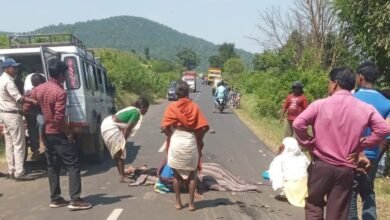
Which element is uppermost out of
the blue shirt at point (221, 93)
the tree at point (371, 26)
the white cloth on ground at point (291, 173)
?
the tree at point (371, 26)

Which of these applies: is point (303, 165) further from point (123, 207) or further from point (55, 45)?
point (55, 45)

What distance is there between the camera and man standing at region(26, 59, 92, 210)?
7.93 meters

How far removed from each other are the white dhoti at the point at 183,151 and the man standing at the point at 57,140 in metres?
1.39

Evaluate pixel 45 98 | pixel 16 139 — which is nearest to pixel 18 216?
pixel 45 98

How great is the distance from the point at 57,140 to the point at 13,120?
256 centimetres

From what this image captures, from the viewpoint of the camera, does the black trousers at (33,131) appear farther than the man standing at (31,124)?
Yes

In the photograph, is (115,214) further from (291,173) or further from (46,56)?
(46,56)

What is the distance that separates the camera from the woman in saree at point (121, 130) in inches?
393

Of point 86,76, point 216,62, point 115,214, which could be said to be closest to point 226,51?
point 216,62

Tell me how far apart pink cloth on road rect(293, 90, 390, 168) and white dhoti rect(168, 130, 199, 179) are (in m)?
2.80

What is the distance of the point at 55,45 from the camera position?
12.2 metres

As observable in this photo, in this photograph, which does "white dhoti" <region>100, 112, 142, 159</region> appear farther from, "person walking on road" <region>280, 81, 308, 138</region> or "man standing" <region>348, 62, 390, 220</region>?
"man standing" <region>348, 62, 390, 220</region>

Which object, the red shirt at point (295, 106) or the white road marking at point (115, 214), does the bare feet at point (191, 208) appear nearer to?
the white road marking at point (115, 214)

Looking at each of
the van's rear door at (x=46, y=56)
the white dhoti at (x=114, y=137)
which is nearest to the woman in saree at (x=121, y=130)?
the white dhoti at (x=114, y=137)
